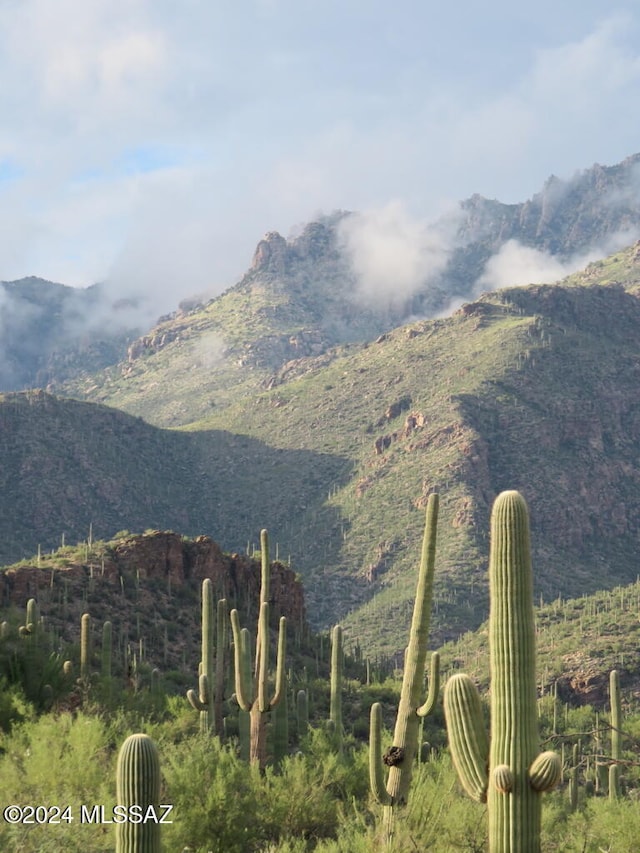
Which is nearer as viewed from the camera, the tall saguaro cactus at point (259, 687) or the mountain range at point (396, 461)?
the tall saguaro cactus at point (259, 687)

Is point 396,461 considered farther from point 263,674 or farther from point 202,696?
point 263,674

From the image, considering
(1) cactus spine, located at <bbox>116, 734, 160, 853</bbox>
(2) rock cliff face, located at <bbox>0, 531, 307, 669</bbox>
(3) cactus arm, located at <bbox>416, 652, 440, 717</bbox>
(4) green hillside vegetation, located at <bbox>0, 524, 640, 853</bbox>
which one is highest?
(2) rock cliff face, located at <bbox>0, 531, 307, 669</bbox>

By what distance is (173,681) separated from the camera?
42.7 metres

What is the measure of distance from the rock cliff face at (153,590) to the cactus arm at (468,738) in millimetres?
32150

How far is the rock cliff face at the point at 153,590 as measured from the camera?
47438 mm

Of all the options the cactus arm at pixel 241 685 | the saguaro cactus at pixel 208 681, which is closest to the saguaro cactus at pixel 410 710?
the cactus arm at pixel 241 685

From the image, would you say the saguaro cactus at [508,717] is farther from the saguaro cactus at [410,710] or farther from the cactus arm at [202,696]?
the cactus arm at [202,696]

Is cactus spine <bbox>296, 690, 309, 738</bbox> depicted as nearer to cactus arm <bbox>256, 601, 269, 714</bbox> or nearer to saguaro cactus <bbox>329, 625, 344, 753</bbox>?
saguaro cactus <bbox>329, 625, 344, 753</bbox>

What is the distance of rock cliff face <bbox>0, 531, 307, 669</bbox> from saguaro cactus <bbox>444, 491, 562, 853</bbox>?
106 feet

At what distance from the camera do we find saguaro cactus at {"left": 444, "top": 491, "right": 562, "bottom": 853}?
12.3 meters

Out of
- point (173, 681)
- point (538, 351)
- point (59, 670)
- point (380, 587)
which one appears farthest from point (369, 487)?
point (59, 670)

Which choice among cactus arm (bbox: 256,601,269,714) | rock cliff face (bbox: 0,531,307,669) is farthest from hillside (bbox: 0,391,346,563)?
cactus arm (bbox: 256,601,269,714)

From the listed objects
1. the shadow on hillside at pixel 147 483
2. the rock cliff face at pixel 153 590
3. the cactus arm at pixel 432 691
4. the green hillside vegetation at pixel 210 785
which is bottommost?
the green hillside vegetation at pixel 210 785

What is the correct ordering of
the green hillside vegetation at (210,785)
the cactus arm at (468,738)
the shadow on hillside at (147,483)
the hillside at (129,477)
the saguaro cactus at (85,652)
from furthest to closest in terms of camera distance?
the hillside at (129,477)
the shadow on hillside at (147,483)
the saguaro cactus at (85,652)
the green hillside vegetation at (210,785)
the cactus arm at (468,738)
